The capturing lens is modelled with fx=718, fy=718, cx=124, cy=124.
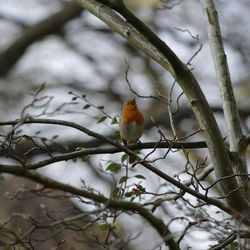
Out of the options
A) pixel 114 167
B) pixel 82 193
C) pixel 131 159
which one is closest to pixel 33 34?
pixel 114 167

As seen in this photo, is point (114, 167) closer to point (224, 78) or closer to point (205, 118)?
point (205, 118)

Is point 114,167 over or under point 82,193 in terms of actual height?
over

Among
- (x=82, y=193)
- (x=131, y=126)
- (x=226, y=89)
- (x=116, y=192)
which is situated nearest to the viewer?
(x=82, y=193)

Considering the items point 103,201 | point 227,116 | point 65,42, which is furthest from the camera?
point 65,42

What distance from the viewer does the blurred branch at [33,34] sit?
9.64 meters

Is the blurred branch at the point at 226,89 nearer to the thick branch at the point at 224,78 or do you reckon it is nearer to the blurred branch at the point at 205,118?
the thick branch at the point at 224,78

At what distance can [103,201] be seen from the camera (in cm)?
267

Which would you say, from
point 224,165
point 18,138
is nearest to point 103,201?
point 18,138

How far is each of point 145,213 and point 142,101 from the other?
6821mm

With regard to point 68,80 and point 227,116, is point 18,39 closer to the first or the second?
point 68,80

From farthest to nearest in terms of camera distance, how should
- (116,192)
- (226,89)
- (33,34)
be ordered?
(33,34) < (226,89) < (116,192)

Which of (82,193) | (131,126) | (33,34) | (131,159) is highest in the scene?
(33,34)

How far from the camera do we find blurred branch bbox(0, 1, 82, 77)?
964 centimetres

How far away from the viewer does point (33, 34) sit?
965 cm
